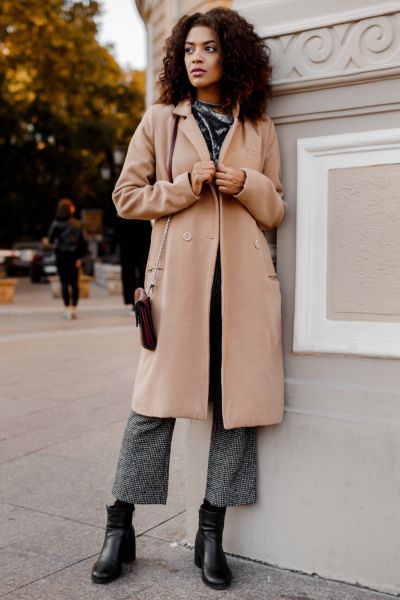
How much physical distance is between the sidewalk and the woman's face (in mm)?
1911

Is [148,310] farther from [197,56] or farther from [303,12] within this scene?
[303,12]

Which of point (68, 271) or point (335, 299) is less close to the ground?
point (335, 299)

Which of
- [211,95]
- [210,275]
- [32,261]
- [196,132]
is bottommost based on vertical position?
[32,261]

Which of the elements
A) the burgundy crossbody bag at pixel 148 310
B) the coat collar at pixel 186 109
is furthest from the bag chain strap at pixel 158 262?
the coat collar at pixel 186 109

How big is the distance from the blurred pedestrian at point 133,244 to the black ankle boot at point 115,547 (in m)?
6.87

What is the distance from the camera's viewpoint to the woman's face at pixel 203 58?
2.92m

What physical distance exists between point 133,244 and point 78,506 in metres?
6.50

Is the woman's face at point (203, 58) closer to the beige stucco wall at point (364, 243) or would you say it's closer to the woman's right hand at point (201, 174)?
the woman's right hand at point (201, 174)

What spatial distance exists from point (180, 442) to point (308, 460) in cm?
195

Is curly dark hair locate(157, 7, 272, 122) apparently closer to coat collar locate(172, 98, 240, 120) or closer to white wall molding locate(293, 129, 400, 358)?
coat collar locate(172, 98, 240, 120)

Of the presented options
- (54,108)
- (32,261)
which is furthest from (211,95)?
(54,108)

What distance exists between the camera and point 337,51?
2.90 metres

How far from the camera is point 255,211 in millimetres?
2887

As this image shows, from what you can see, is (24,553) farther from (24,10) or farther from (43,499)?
(24,10)
